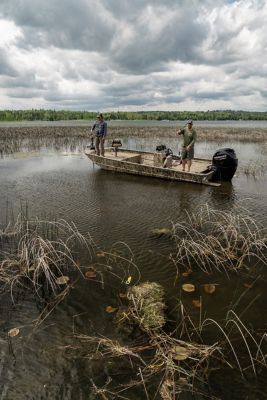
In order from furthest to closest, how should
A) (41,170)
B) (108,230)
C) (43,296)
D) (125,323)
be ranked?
(41,170) < (108,230) < (43,296) < (125,323)

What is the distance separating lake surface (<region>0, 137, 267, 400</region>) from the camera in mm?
3416

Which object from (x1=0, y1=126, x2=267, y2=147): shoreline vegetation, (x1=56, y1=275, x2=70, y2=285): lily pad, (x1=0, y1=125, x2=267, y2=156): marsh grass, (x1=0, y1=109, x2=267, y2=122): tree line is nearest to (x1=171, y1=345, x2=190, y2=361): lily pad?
(x1=56, y1=275, x2=70, y2=285): lily pad

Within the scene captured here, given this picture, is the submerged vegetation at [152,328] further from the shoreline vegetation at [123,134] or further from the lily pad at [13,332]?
the shoreline vegetation at [123,134]

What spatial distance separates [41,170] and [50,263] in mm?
10271

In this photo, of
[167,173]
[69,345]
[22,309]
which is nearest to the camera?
[69,345]

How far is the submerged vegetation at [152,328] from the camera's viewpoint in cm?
339

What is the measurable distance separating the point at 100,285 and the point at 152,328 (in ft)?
4.84

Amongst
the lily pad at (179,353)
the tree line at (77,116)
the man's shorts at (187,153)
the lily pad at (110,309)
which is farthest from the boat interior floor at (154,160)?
the tree line at (77,116)

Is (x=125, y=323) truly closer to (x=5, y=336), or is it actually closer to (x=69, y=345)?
(x=69, y=345)

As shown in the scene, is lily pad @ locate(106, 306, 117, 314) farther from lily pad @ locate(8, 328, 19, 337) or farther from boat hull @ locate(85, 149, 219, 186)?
boat hull @ locate(85, 149, 219, 186)

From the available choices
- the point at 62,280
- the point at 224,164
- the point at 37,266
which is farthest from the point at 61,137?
the point at 37,266

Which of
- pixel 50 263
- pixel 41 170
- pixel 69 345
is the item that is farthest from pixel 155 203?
pixel 41 170

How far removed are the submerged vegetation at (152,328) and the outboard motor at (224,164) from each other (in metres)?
6.18

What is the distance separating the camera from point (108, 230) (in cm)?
755
